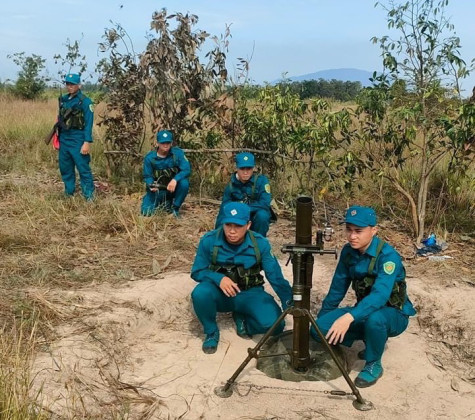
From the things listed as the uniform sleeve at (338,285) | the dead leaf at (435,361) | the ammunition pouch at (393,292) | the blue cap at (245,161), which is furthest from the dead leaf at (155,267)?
the dead leaf at (435,361)

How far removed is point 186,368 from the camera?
3.71 m

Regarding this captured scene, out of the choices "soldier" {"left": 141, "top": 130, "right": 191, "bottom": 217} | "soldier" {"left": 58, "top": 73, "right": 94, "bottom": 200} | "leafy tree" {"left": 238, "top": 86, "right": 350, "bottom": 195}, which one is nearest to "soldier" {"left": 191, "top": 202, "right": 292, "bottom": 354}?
"leafy tree" {"left": 238, "top": 86, "right": 350, "bottom": 195}

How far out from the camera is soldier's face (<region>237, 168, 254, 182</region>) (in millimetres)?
5312

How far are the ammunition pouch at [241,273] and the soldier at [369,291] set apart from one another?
0.56 metres

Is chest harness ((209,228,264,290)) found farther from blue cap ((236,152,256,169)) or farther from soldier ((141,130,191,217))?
soldier ((141,130,191,217))

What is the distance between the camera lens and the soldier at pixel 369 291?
3.35 meters

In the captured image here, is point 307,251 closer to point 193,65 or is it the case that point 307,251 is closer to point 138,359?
point 138,359

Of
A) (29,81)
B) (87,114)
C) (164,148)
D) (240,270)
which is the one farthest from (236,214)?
(29,81)

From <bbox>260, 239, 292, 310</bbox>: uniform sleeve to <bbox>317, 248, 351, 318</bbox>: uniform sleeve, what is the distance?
0.92 feet

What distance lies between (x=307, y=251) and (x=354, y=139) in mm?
3136

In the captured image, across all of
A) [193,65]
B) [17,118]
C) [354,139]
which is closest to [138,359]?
[354,139]

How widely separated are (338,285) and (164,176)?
127 inches

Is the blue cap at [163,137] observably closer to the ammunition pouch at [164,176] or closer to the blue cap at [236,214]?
the ammunition pouch at [164,176]

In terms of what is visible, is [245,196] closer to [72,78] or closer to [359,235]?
[359,235]
